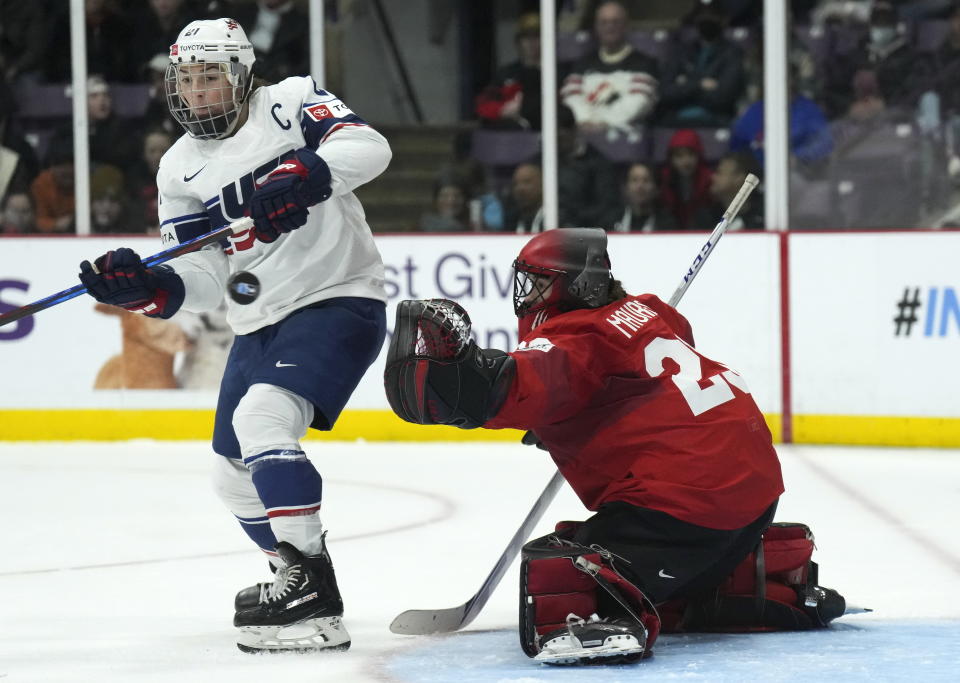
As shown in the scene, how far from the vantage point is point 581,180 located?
6.91 m

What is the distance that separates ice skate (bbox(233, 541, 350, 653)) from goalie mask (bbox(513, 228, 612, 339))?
1.95 feet

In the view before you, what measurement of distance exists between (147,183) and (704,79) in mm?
2395

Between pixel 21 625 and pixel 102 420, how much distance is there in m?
3.41

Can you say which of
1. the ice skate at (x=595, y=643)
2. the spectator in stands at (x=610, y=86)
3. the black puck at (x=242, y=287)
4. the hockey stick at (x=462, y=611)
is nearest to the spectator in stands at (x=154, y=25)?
the spectator in stands at (x=610, y=86)

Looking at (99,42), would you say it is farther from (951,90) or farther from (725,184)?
(951,90)

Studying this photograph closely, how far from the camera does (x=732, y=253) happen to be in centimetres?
646

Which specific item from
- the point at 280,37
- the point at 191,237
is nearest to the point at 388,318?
the point at 280,37

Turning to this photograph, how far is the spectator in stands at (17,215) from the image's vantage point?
7.20 metres

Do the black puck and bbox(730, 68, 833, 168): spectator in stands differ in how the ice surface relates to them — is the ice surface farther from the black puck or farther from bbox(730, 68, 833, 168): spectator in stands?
A: bbox(730, 68, 833, 168): spectator in stands

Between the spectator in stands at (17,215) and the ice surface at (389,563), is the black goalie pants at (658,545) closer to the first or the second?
the ice surface at (389,563)

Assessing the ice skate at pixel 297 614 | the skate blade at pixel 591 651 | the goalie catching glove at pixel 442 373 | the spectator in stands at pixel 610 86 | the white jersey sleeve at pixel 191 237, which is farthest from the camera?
the spectator in stands at pixel 610 86

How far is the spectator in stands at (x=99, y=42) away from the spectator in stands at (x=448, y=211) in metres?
1.48

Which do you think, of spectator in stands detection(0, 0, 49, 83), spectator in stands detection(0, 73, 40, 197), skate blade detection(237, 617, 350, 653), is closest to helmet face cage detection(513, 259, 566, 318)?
skate blade detection(237, 617, 350, 653)

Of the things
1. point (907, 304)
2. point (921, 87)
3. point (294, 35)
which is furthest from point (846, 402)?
point (294, 35)
